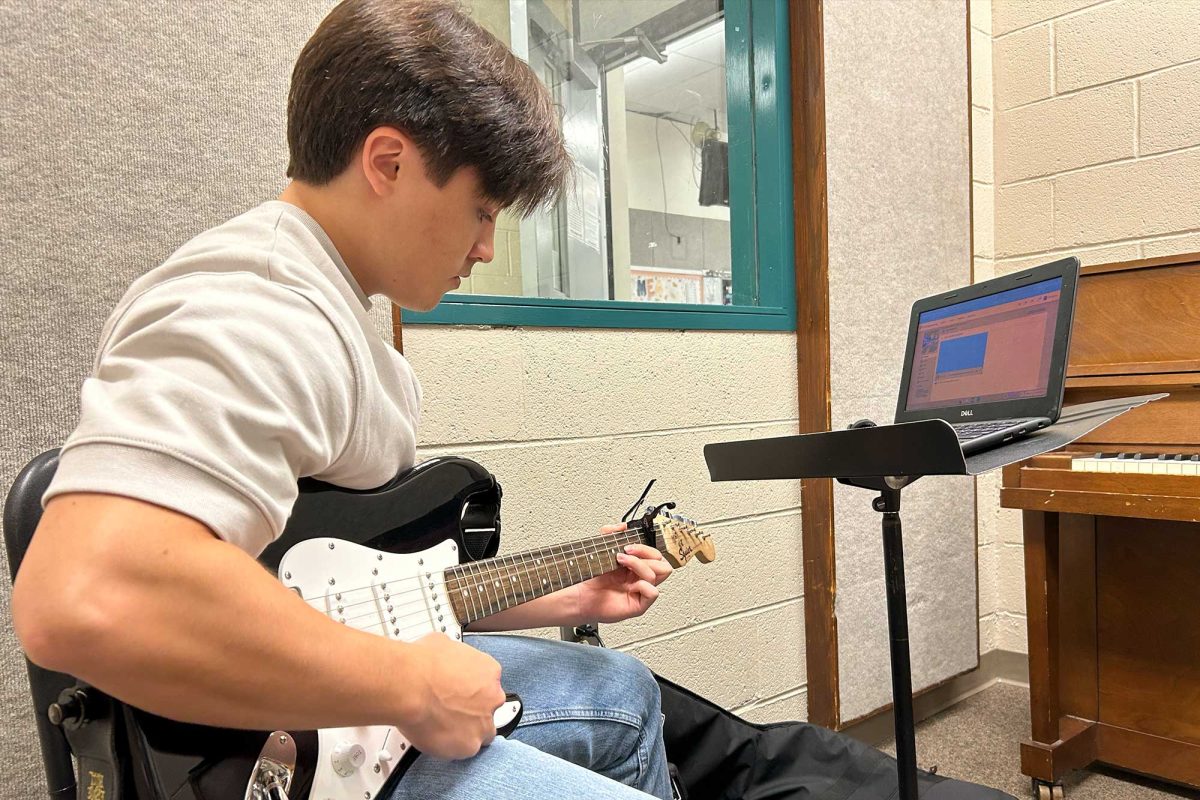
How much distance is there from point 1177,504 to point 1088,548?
1.48 feet

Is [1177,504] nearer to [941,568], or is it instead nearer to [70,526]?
[941,568]

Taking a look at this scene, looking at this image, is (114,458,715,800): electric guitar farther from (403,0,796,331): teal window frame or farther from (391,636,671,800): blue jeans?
(403,0,796,331): teal window frame

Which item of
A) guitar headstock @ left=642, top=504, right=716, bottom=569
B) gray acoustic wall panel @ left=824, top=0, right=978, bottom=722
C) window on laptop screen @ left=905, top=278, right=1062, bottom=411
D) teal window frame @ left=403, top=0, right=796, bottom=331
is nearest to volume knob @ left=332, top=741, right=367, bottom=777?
guitar headstock @ left=642, top=504, right=716, bottom=569

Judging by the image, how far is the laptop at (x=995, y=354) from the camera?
1.08m

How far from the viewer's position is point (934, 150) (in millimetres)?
2111

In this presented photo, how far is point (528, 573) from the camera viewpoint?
3.14 ft

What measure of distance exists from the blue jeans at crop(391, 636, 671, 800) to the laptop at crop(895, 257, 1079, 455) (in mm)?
526

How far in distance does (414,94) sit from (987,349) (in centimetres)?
96

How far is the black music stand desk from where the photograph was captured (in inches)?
29.5

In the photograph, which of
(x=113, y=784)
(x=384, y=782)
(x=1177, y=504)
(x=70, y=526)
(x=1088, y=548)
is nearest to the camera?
(x=70, y=526)

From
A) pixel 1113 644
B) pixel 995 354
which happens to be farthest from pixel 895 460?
pixel 1113 644

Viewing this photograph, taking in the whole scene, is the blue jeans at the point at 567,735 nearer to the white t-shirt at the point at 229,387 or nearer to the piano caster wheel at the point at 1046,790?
the white t-shirt at the point at 229,387

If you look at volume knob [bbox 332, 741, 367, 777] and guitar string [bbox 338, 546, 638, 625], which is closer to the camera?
volume knob [bbox 332, 741, 367, 777]

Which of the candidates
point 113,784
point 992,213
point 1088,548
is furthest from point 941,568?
point 113,784
